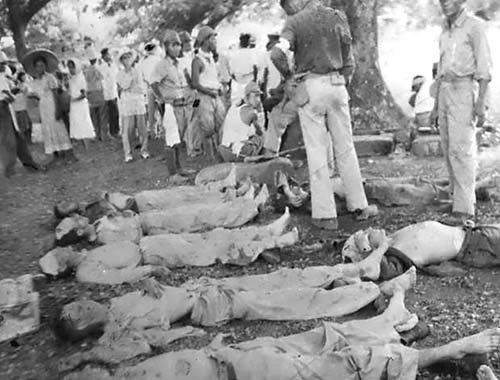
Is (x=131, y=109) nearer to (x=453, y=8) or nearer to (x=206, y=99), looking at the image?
(x=206, y=99)

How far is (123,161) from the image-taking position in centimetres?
938

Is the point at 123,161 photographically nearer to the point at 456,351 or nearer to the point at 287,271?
the point at 287,271

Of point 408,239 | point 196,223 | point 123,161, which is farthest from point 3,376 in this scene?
point 123,161

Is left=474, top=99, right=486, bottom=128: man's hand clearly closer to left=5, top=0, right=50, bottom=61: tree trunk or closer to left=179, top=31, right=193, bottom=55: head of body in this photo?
left=179, top=31, right=193, bottom=55: head of body

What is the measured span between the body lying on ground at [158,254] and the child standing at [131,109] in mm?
4818

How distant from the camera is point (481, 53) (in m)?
4.68

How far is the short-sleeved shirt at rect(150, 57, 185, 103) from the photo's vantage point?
765cm

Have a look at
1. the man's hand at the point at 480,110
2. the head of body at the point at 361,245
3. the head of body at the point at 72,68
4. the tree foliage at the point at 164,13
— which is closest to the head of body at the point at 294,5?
the man's hand at the point at 480,110

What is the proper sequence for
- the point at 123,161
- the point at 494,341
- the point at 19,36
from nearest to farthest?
the point at 494,341 → the point at 123,161 → the point at 19,36

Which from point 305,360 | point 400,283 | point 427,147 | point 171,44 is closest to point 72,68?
point 171,44

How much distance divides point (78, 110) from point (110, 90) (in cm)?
181

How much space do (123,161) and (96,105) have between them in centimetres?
284

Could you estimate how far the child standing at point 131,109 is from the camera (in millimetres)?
9211

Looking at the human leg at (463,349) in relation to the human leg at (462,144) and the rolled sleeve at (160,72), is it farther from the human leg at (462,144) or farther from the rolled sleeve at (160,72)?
the rolled sleeve at (160,72)
